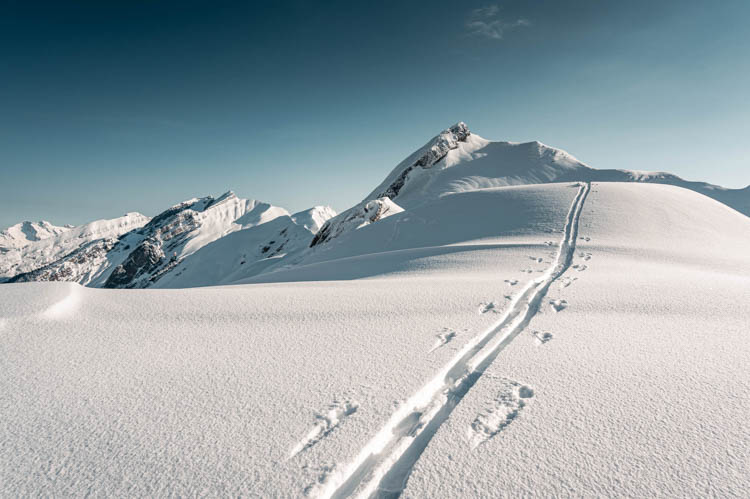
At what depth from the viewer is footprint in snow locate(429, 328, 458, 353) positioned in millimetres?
4780

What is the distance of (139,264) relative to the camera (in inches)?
5709

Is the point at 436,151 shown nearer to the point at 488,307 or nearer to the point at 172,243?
the point at 488,307

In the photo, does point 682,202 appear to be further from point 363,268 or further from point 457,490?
point 457,490

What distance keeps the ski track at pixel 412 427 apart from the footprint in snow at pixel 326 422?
0.40 meters

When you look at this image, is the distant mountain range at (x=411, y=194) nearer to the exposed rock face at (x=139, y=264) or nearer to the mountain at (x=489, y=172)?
the mountain at (x=489, y=172)

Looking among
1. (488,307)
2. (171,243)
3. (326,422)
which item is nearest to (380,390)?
(326,422)

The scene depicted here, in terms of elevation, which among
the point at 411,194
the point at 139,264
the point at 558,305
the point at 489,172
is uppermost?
the point at 489,172

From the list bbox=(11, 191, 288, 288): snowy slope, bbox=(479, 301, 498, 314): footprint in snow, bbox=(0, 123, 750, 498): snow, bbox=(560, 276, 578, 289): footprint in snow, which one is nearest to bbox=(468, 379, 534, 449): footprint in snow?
bbox=(0, 123, 750, 498): snow

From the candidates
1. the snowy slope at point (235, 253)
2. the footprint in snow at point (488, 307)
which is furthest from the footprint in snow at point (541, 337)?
the snowy slope at point (235, 253)

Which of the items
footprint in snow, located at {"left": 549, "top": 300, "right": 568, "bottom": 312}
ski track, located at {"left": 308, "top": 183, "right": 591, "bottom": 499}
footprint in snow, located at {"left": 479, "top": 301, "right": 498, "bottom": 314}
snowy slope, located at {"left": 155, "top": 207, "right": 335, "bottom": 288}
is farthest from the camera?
snowy slope, located at {"left": 155, "top": 207, "right": 335, "bottom": 288}

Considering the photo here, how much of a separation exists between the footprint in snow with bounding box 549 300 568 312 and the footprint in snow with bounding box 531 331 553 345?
1312 mm

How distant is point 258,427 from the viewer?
3.15m

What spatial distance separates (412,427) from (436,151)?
65750mm

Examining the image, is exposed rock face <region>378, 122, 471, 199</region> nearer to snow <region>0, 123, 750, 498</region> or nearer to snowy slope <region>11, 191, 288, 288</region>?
snow <region>0, 123, 750, 498</region>
